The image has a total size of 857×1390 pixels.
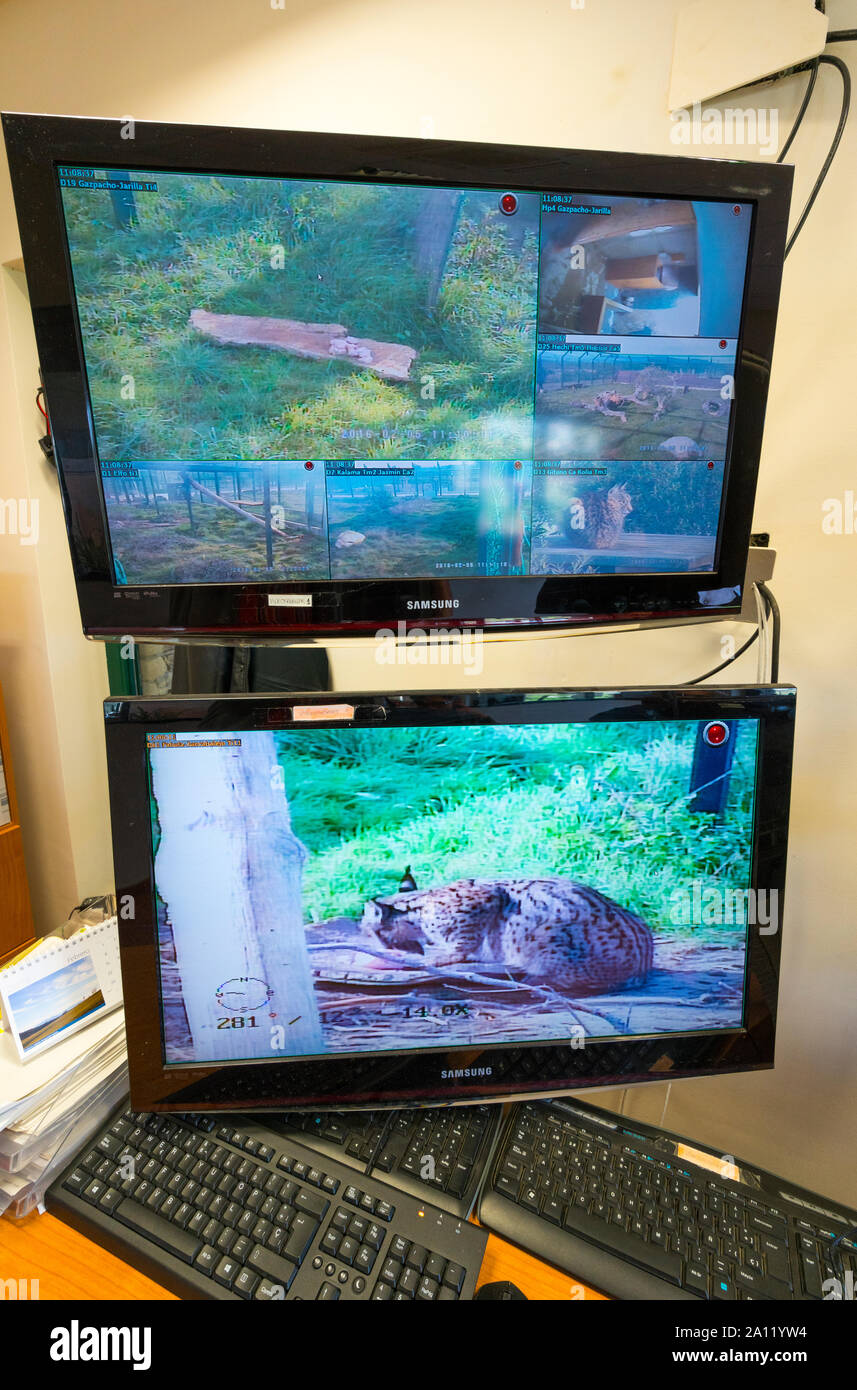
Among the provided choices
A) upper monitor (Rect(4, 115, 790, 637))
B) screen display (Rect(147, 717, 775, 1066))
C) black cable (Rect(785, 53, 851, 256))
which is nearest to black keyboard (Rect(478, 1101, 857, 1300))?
screen display (Rect(147, 717, 775, 1066))

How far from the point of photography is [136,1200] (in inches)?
26.9

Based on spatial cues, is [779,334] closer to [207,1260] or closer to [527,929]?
[527,929]

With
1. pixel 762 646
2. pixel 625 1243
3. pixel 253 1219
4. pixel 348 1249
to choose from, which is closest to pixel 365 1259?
pixel 348 1249

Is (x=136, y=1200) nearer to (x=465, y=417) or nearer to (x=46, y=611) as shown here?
(x=465, y=417)

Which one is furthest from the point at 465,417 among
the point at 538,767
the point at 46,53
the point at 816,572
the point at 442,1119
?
the point at 46,53

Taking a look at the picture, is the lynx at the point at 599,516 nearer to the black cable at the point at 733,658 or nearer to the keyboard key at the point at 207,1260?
the black cable at the point at 733,658

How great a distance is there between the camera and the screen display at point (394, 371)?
2.04 ft

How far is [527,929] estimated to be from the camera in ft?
2.35

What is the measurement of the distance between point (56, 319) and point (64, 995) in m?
0.75

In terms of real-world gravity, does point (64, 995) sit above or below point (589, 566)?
below

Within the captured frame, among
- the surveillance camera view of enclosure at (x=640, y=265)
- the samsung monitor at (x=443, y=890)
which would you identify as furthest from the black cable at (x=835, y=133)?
the samsung monitor at (x=443, y=890)

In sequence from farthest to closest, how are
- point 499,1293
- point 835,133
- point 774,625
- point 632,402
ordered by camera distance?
point 774,625 < point 835,133 < point 632,402 < point 499,1293

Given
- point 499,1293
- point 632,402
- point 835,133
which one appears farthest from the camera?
point 835,133

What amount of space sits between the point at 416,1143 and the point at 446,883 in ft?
1.00
